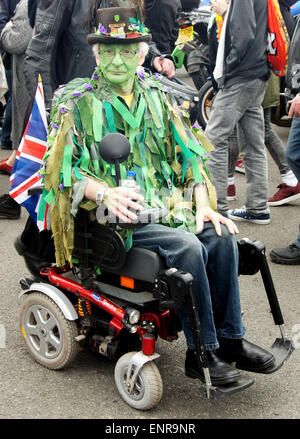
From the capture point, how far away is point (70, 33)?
174 inches

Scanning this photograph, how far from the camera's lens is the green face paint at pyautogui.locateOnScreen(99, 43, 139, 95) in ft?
9.84

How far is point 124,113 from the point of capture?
302cm

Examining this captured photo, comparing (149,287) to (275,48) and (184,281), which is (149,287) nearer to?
(184,281)

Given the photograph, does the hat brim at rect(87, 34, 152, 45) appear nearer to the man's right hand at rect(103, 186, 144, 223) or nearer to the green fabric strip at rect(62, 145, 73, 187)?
the green fabric strip at rect(62, 145, 73, 187)

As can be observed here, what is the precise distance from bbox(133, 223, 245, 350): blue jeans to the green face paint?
28.5 inches

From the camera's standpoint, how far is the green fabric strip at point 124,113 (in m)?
3.02

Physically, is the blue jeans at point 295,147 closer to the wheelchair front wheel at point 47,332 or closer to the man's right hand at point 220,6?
the man's right hand at point 220,6

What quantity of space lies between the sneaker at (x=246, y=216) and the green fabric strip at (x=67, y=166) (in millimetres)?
2855

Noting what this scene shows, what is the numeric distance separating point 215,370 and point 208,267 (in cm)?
47

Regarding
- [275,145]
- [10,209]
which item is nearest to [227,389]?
[10,209]

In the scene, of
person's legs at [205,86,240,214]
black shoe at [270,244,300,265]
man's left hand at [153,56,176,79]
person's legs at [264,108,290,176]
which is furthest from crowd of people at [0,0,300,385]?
person's legs at [264,108,290,176]

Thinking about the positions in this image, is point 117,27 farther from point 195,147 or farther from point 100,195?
point 100,195

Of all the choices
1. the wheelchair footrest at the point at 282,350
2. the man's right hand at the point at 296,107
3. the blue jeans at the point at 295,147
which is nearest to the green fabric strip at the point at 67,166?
Answer: the wheelchair footrest at the point at 282,350
